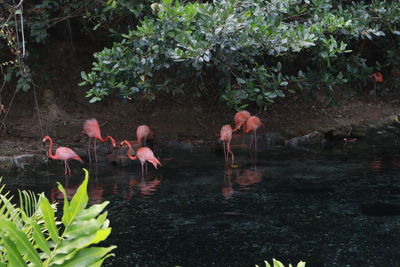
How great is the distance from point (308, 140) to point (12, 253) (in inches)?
315

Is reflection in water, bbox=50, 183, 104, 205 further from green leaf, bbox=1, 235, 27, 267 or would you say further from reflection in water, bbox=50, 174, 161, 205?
green leaf, bbox=1, 235, 27, 267

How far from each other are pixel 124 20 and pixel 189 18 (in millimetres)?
3110

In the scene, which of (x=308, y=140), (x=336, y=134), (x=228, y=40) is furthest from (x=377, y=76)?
(x=228, y=40)

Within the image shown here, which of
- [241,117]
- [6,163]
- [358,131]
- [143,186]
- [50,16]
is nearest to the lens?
[143,186]

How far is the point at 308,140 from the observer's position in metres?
8.97

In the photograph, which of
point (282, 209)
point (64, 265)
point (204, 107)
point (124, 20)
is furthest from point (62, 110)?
point (64, 265)

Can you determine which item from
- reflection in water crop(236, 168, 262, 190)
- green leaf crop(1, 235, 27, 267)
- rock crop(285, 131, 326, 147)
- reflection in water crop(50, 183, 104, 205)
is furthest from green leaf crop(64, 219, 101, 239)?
rock crop(285, 131, 326, 147)

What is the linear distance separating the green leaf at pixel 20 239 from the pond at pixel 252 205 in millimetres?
3205

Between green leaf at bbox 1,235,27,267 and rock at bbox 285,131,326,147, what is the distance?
777 centimetres

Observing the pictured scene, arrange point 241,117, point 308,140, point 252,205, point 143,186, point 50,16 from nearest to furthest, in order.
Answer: point 252,205, point 143,186, point 241,117, point 308,140, point 50,16

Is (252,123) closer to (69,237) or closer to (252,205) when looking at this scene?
(252,205)

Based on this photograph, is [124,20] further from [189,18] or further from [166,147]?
[189,18]

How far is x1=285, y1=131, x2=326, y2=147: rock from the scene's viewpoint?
8887 millimetres

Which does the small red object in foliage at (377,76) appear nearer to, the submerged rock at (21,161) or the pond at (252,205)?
the pond at (252,205)
